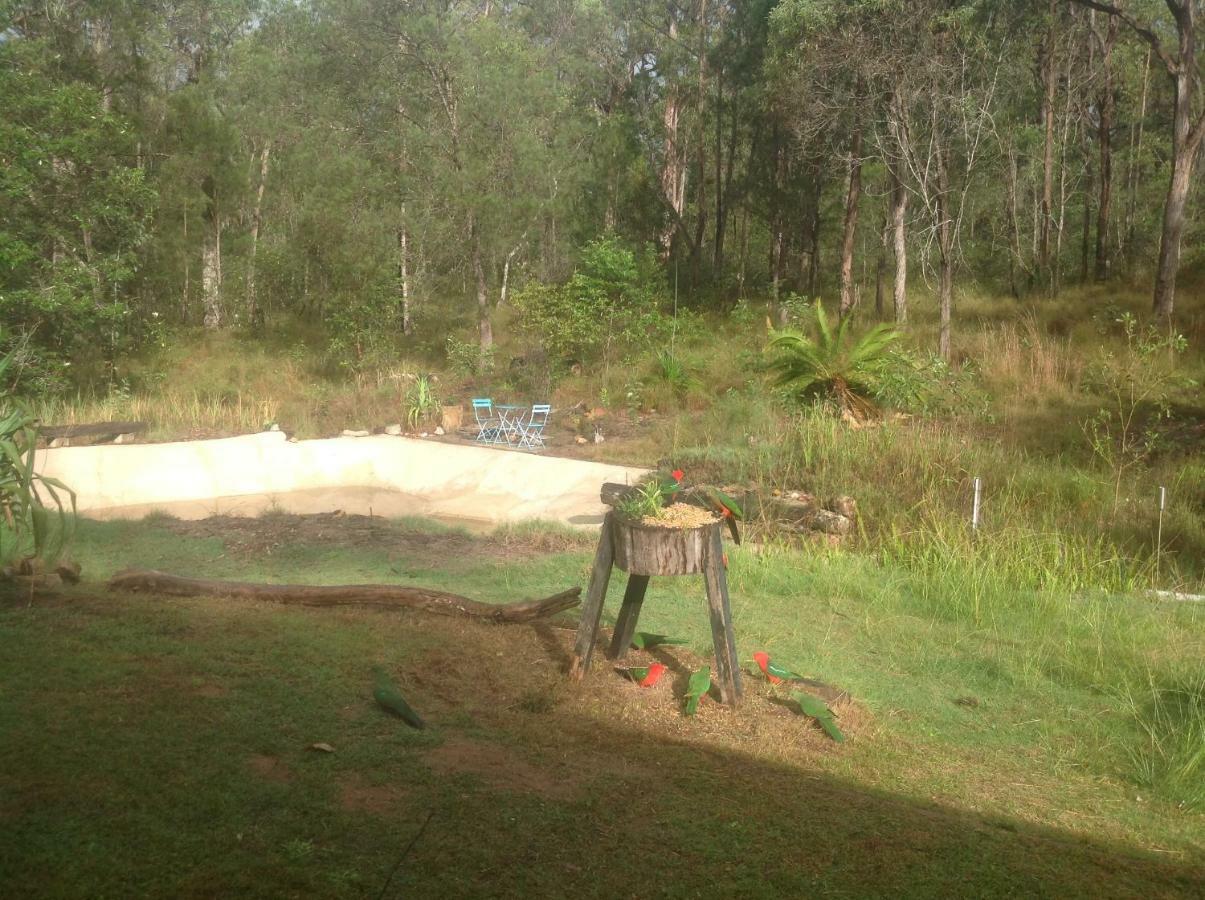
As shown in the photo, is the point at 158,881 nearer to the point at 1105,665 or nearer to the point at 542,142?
the point at 1105,665

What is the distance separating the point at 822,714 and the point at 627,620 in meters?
1.01

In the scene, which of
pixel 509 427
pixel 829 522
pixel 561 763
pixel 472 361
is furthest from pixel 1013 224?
pixel 561 763

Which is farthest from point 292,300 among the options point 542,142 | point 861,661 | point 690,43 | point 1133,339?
point 861,661

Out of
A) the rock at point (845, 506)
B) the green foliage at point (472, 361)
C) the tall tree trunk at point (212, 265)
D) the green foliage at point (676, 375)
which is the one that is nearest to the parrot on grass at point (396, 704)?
the rock at point (845, 506)

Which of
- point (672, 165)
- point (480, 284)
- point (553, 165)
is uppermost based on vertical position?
point (672, 165)

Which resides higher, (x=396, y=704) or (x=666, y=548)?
(x=666, y=548)

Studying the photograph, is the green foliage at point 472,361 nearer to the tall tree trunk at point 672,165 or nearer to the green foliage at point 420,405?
the green foliage at point 420,405

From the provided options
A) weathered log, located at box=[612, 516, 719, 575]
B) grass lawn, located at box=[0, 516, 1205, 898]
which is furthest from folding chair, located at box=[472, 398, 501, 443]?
weathered log, located at box=[612, 516, 719, 575]

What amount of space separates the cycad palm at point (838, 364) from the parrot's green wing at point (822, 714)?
31.2ft

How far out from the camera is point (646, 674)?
452cm

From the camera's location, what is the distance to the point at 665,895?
110 inches

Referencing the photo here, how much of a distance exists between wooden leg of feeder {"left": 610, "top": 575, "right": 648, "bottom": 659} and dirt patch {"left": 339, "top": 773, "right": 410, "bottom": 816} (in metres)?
1.68

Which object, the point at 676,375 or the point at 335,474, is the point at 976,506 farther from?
the point at 676,375

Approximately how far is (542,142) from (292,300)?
8.05 m
